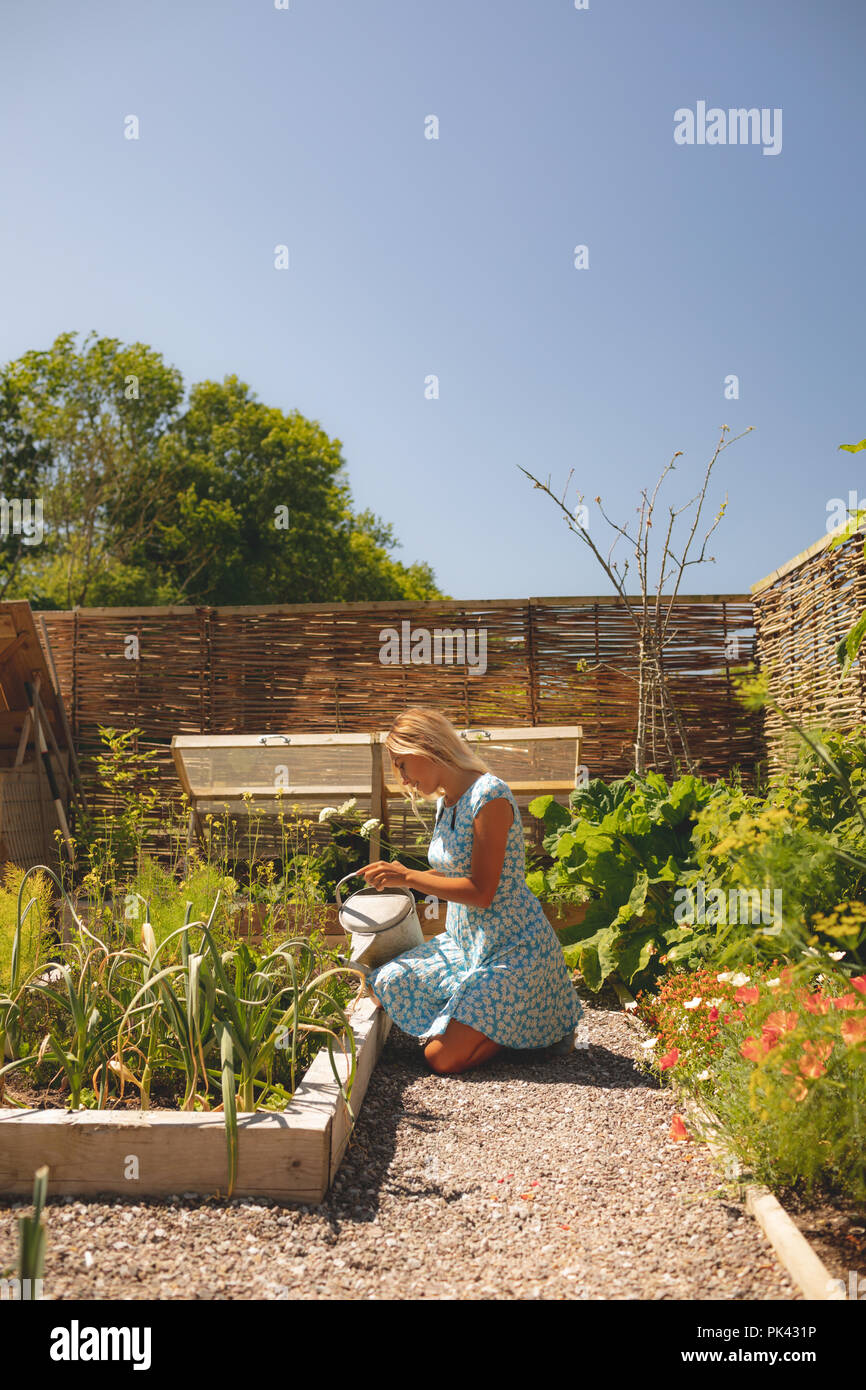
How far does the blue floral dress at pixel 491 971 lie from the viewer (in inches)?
128

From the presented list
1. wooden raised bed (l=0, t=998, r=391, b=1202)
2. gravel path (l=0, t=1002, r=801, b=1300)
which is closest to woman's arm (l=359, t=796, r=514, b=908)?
gravel path (l=0, t=1002, r=801, b=1300)

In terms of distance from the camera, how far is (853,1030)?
1788 millimetres

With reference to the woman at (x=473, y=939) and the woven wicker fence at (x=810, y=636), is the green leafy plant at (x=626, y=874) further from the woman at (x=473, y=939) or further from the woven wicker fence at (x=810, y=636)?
the woven wicker fence at (x=810, y=636)

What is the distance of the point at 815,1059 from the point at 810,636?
172 inches

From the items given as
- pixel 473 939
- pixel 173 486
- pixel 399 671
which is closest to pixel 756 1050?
pixel 473 939

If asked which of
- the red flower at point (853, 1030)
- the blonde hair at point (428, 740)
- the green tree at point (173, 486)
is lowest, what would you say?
the red flower at point (853, 1030)

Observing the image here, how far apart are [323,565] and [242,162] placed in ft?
57.6

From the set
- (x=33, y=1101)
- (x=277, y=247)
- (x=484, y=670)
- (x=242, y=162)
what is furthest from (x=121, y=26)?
(x=33, y=1101)

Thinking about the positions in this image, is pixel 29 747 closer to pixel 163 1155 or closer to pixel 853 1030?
pixel 163 1155

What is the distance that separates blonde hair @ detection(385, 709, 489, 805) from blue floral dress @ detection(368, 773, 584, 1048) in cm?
12

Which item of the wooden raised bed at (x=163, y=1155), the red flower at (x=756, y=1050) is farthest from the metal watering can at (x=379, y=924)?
the red flower at (x=756, y=1050)

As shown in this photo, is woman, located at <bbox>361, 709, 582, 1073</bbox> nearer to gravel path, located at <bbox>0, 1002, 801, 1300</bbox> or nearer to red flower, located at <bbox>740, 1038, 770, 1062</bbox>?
gravel path, located at <bbox>0, 1002, 801, 1300</bbox>

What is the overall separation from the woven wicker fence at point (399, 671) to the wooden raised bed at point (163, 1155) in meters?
5.14

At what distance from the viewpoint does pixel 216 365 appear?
2784 cm
